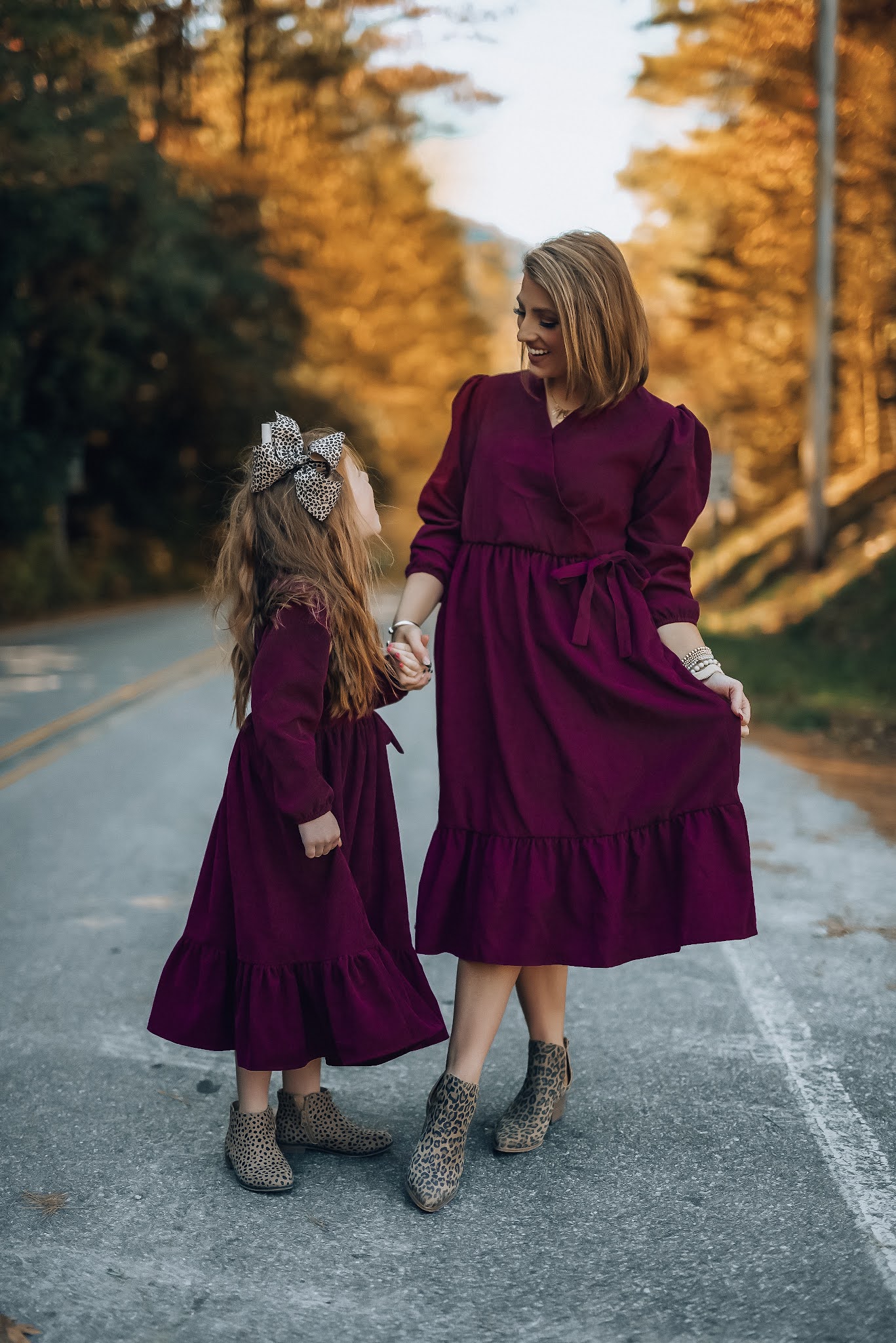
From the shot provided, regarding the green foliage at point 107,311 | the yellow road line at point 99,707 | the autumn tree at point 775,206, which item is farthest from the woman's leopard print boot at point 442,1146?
the autumn tree at point 775,206

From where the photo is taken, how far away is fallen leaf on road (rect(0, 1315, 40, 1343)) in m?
2.42

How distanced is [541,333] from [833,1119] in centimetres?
210

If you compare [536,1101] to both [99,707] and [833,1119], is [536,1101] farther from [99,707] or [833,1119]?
[99,707]

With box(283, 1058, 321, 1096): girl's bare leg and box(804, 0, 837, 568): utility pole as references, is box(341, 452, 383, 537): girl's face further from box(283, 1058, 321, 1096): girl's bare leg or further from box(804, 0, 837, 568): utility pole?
box(804, 0, 837, 568): utility pole

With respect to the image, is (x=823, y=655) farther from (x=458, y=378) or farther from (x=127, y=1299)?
(x=458, y=378)

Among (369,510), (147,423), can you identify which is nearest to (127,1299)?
(369,510)

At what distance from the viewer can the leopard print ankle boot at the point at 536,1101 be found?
3.27 meters

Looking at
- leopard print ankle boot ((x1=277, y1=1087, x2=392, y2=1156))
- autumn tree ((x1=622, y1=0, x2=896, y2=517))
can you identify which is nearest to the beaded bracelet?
leopard print ankle boot ((x1=277, y1=1087, x2=392, y2=1156))

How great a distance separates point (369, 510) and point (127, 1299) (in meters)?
1.78

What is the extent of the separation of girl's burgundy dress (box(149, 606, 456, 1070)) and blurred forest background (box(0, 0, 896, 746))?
6.82 m

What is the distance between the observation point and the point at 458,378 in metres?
58.0

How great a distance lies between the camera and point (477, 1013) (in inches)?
125

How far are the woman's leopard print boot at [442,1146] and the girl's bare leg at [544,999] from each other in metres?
0.32

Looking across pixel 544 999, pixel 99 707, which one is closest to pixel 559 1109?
pixel 544 999
